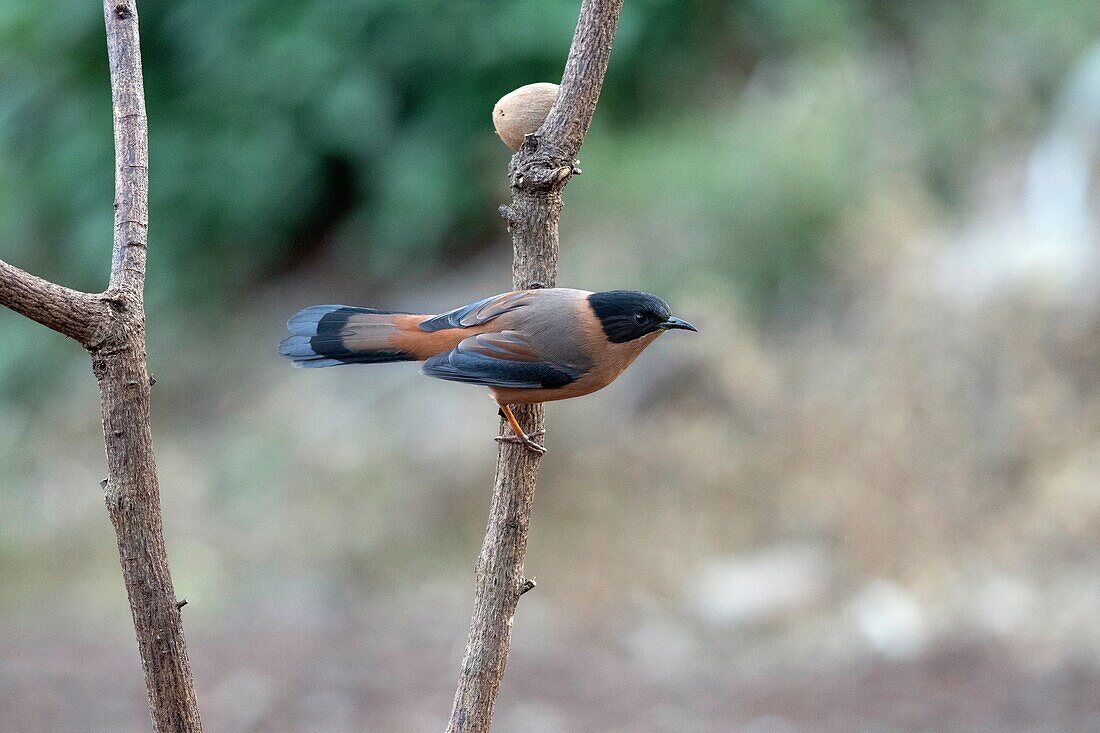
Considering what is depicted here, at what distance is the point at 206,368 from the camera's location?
7.55 meters

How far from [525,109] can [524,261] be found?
30 centimetres

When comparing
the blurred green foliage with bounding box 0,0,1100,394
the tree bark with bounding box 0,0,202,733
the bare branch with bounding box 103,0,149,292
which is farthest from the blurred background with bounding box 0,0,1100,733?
the bare branch with bounding box 103,0,149,292

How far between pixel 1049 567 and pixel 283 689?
3.48m

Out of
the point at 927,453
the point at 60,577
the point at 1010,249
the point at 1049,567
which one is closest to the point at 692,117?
the point at 1010,249

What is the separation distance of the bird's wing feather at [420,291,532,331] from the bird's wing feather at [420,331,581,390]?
5 cm

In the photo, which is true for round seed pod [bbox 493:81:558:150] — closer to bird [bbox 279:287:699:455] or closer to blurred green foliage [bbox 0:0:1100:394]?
bird [bbox 279:287:699:455]

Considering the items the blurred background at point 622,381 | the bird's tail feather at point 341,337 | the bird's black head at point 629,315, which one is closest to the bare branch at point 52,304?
the bird's tail feather at point 341,337

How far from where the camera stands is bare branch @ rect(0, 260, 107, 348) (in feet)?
5.36

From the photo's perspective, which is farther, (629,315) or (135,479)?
(629,315)

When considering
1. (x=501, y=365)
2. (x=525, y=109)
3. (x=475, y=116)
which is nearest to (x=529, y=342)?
(x=501, y=365)

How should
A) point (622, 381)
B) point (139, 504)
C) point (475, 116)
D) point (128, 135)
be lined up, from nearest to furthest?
point (139, 504)
point (128, 135)
point (622, 381)
point (475, 116)

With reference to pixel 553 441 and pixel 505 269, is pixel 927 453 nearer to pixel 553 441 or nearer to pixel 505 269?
pixel 553 441

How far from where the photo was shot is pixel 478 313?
2576 millimetres

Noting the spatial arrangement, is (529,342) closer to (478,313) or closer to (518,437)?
(478,313)
